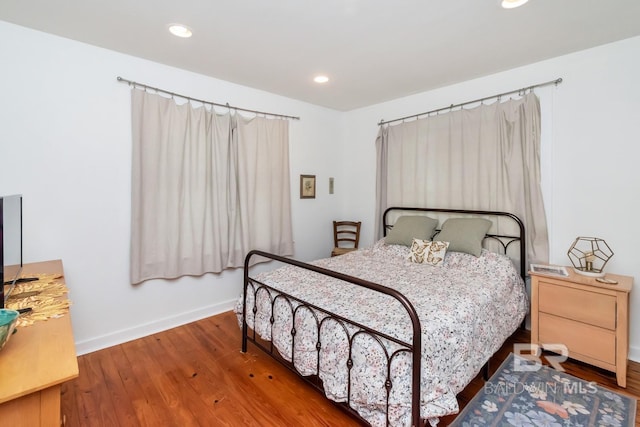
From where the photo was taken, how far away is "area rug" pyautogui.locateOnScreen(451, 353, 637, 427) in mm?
1739

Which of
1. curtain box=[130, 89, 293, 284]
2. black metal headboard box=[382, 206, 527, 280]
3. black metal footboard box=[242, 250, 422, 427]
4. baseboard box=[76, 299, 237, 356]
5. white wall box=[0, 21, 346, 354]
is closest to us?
black metal footboard box=[242, 250, 422, 427]

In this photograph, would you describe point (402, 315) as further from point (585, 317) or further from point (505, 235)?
point (505, 235)

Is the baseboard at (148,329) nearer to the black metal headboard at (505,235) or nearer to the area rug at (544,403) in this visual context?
the area rug at (544,403)

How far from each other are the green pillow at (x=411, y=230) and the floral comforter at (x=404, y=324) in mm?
432

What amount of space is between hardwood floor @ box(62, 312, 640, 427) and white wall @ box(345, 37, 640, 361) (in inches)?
38.4

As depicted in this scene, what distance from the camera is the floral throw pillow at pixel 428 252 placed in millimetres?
2764

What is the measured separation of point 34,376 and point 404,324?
4.82ft

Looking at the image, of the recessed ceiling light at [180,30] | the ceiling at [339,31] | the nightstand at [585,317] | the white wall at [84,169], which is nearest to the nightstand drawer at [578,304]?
the nightstand at [585,317]

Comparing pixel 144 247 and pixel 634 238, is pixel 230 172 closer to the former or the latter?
pixel 144 247

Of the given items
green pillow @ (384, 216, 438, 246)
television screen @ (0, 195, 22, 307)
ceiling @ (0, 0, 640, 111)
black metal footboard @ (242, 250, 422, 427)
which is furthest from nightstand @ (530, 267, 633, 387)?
television screen @ (0, 195, 22, 307)

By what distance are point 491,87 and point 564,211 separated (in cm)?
136

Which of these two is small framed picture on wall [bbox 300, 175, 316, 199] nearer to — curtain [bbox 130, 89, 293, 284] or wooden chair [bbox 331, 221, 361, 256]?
curtain [bbox 130, 89, 293, 284]

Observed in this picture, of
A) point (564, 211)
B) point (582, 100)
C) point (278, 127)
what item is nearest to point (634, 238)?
point (564, 211)

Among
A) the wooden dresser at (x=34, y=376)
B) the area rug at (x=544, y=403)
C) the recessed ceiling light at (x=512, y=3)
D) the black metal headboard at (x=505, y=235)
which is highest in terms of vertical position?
the recessed ceiling light at (x=512, y=3)
